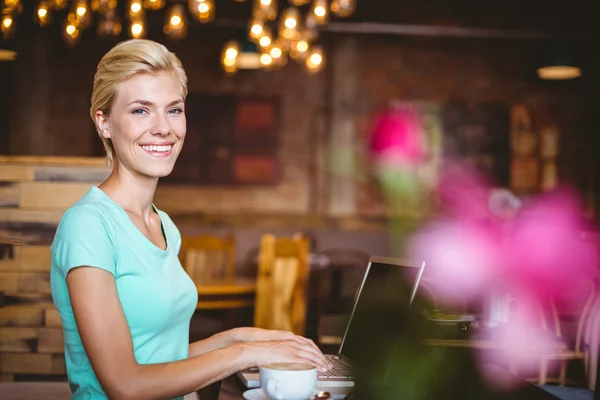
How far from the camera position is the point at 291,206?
8.14 meters

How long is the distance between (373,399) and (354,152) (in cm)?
690

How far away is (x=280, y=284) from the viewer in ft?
14.9

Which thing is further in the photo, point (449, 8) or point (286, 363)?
point (449, 8)

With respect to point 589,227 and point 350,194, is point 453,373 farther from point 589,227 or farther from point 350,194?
point 589,227

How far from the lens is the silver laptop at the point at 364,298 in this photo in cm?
151

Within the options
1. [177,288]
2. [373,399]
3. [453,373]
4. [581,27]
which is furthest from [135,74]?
[581,27]

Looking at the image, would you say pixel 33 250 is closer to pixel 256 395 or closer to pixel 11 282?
pixel 11 282

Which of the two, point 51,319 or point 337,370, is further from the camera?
point 51,319

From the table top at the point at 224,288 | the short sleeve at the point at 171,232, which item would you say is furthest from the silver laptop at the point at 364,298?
the table top at the point at 224,288

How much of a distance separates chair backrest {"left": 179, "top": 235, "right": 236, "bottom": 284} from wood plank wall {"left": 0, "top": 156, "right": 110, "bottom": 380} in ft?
8.77

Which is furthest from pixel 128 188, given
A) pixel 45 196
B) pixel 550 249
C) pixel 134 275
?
pixel 550 249

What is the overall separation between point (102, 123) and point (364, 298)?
77 cm

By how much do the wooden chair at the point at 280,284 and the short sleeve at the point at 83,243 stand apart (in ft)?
10.4

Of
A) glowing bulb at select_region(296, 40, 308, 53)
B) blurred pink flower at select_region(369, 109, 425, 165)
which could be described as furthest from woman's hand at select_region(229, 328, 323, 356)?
blurred pink flower at select_region(369, 109, 425, 165)
